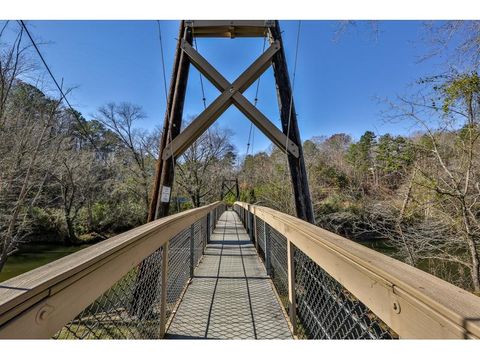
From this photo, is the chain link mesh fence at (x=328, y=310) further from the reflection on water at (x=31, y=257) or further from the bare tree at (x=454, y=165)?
the reflection on water at (x=31, y=257)

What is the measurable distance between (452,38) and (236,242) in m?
4.51

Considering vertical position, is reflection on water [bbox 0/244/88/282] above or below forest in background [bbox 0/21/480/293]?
below

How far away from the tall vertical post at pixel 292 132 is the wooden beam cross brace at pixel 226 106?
0.30 feet

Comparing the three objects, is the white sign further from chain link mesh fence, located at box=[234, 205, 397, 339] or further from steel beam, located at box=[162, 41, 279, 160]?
chain link mesh fence, located at box=[234, 205, 397, 339]

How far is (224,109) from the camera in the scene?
342 cm

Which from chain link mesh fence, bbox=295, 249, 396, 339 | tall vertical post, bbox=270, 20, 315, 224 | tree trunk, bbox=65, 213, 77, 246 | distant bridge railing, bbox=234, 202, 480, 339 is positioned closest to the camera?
distant bridge railing, bbox=234, 202, 480, 339

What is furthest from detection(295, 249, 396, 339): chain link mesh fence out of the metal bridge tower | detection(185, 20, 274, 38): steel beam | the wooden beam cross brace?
detection(185, 20, 274, 38): steel beam

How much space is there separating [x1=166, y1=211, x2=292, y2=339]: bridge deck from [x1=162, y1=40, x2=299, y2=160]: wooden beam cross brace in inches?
60.6

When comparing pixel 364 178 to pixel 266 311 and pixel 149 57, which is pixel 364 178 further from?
pixel 266 311

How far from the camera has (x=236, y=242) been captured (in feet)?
17.7

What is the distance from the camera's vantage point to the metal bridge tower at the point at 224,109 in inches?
126

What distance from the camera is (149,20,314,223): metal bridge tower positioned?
3.20m
